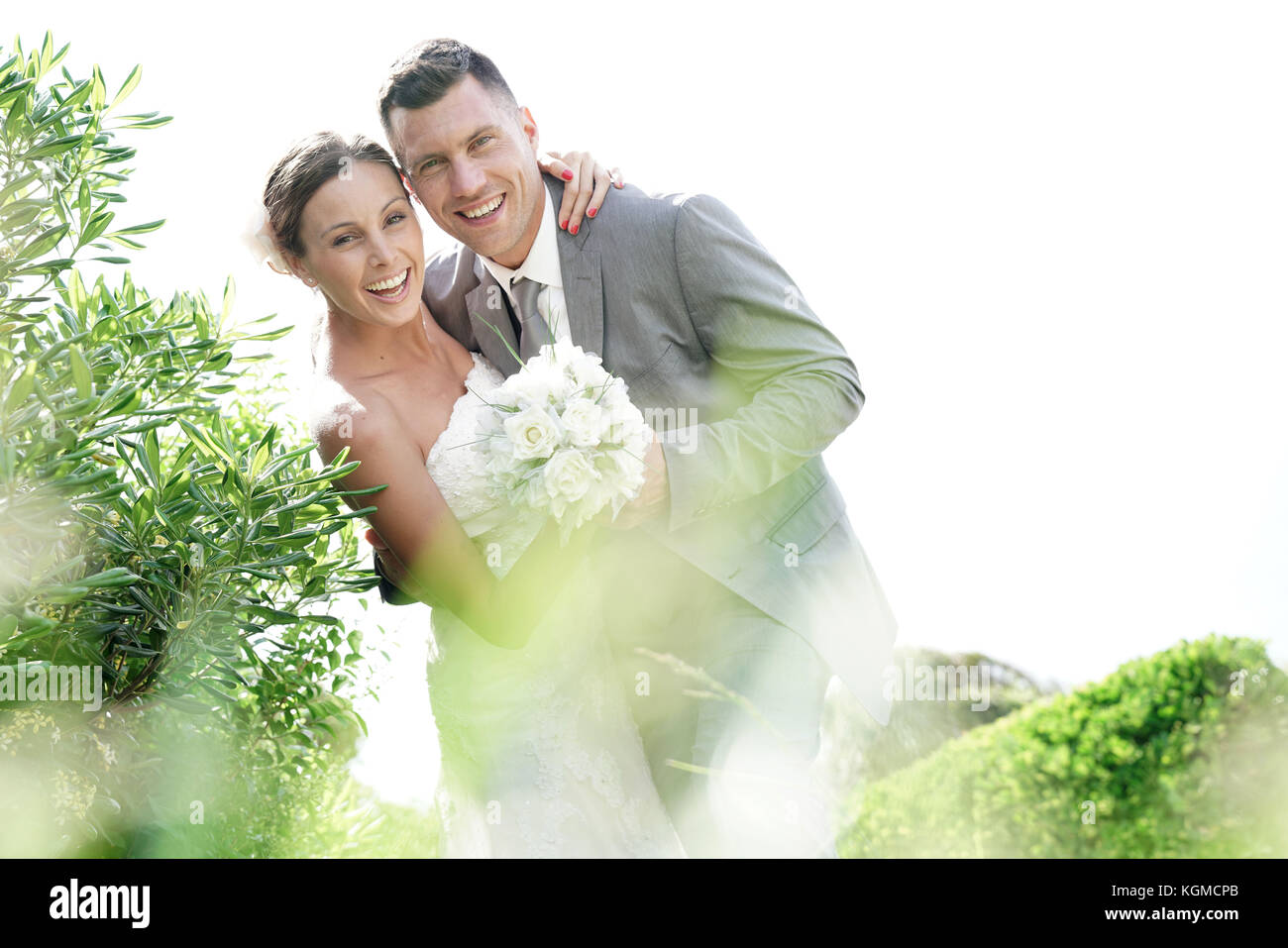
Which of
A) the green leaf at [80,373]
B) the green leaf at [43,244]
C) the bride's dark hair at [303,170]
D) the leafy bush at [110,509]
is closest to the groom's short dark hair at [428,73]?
the bride's dark hair at [303,170]

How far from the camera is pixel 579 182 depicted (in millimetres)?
3730

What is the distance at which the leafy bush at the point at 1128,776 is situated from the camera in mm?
5195

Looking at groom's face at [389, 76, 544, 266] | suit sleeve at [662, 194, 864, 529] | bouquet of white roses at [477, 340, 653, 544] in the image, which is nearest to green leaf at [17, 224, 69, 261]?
bouquet of white roses at [477, 340, 653, 544]

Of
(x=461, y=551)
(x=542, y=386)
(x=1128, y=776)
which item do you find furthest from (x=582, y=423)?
(x=1128, y=776)

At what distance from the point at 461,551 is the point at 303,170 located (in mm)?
1333

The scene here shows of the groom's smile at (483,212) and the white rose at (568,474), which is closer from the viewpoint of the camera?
the white rose at (568,474)

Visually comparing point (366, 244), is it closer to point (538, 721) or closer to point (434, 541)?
point (434, 541)

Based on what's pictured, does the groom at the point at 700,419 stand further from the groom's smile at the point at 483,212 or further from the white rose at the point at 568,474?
the white rose at the point at 568,474

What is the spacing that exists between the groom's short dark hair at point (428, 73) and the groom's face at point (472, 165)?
2cm

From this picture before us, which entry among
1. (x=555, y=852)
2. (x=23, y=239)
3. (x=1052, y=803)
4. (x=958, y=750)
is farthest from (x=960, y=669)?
(x=23, y=239)

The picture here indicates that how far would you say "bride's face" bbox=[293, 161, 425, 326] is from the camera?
11.2ft

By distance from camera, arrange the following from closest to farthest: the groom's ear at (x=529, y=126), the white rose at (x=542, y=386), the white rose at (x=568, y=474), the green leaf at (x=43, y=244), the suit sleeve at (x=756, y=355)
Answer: the green leaf at (x=43, y=244)
the white rose at (x=568, y=474)
the white rose at (x=542, y=386)
the suit sleeve at (x=756, y=355)
the groom's ear at (x=529, y=126)
